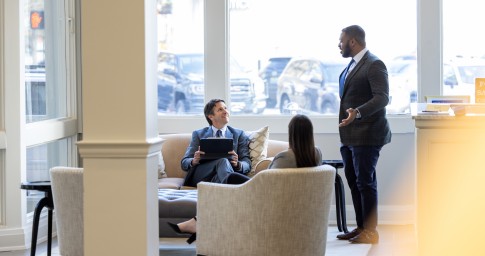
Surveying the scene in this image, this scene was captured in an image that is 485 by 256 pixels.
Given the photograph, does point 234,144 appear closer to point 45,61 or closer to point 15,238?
point 45,61

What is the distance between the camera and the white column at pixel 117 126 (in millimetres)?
3867

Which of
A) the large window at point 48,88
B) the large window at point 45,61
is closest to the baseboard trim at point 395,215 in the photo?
the large window at point 48,88

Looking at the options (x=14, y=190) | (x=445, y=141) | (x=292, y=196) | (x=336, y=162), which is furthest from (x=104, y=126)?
(x=336, y=162)


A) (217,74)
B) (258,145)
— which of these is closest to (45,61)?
(217,74)

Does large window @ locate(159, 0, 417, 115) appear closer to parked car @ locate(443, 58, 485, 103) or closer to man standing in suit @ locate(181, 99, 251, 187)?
parked car @ locate(443, 58, 485, 103)

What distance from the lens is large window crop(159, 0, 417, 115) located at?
7.91 m

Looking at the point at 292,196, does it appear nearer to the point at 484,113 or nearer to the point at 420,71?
the point at 484,113

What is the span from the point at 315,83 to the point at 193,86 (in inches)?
44.0

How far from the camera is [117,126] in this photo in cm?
390

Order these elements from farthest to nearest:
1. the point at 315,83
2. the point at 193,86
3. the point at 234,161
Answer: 1. the point at 193,86
2. the point at 315,83
3. the point at 234,161

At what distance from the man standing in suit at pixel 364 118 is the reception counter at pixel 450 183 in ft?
5.06

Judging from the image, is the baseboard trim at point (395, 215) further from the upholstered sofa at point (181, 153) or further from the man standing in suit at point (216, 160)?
the man standing in suit at point (216, 160)

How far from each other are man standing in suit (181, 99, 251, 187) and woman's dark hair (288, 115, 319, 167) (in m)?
1.64

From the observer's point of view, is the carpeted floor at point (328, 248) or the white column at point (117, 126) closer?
the white column at point (117, 126)
